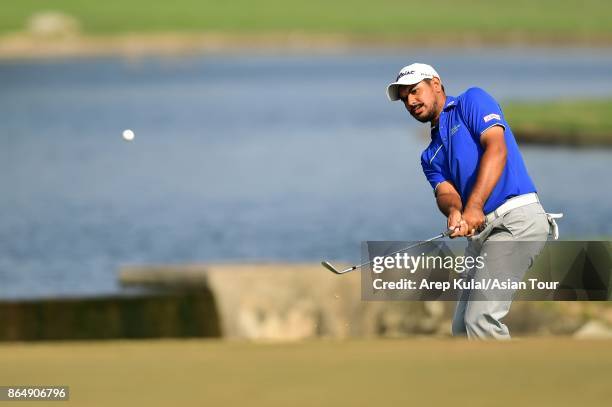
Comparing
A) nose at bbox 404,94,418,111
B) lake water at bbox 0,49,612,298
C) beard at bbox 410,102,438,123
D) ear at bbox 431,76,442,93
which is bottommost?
beard at bbox 410,102,438,123

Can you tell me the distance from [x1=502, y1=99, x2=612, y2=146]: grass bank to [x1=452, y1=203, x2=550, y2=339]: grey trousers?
110 feet

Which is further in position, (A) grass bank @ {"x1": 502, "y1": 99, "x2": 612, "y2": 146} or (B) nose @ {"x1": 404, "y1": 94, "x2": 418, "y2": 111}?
(A) grass bank @ {"x1": 502, "y1": 99, "x2": 612, "y2": 146}

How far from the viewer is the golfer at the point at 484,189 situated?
808 cm

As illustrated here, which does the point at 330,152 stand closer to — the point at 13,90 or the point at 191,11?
the point at 13,90

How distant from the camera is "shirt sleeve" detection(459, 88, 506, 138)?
811 cm

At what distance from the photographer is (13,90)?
340ft

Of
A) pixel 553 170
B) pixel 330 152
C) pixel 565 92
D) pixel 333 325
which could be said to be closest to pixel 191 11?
pixel 565 92

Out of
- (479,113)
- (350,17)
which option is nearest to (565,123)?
(479,113)

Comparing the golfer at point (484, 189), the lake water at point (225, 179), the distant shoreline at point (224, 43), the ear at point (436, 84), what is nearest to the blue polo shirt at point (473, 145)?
the golfer at point (484, 189)

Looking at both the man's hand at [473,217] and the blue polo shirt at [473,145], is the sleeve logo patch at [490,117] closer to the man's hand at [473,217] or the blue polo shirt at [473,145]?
the blue polo shirt at [473,145]

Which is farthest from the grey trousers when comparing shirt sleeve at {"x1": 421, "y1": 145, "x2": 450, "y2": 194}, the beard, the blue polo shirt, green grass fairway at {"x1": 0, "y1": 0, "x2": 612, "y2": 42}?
green grass fairway at {"x1": 0, "y1": 0, "x2": 612, "y2": 42}

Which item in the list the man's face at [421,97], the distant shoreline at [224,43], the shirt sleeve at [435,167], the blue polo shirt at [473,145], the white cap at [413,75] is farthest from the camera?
the distant shoreline at [224,43]

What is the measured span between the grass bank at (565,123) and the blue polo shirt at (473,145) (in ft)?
110

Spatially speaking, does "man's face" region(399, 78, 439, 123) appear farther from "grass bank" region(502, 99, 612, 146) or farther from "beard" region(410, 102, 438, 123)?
"grass bank" region(502, 99, 612, 146)
